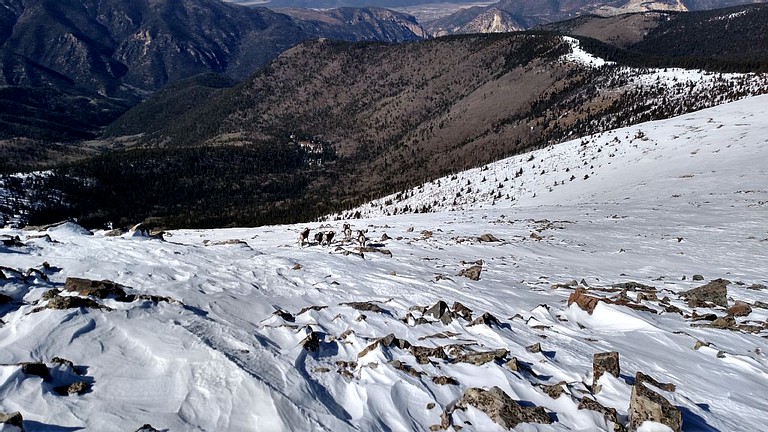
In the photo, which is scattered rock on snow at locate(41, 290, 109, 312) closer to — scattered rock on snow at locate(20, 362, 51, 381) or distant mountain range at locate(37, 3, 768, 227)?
scattered rock on snow at locate(20, 362, 51, 381)

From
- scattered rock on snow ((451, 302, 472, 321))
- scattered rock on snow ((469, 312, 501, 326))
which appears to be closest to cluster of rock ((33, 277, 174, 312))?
scattered rock on snow ((451, 302, 472, 321))

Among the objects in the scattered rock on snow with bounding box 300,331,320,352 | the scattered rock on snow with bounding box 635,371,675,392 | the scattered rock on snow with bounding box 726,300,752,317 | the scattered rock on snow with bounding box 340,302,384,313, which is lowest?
the scattered rock on snow with bounding box 726,300,752,317

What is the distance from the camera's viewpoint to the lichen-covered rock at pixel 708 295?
11.9 m

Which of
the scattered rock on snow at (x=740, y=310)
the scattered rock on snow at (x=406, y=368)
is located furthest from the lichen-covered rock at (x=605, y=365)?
the scattered rock on snow at (x=740, y=310)

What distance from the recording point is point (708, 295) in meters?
12.3

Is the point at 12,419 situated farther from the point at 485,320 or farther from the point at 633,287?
the point at 633,287

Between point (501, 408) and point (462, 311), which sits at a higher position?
point (501, 408)

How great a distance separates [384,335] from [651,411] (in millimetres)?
4839

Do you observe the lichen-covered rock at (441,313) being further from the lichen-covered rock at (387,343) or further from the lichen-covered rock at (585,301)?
the lichen-covered rock at (585,301)

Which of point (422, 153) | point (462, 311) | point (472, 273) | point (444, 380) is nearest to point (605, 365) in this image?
point (444, 380)

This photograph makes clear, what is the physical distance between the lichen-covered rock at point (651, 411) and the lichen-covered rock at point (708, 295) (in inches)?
307

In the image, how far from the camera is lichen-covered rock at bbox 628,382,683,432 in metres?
5.52

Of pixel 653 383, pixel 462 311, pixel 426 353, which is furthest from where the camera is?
pixel 462 311

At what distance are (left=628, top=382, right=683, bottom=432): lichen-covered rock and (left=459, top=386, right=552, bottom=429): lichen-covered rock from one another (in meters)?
1.13
